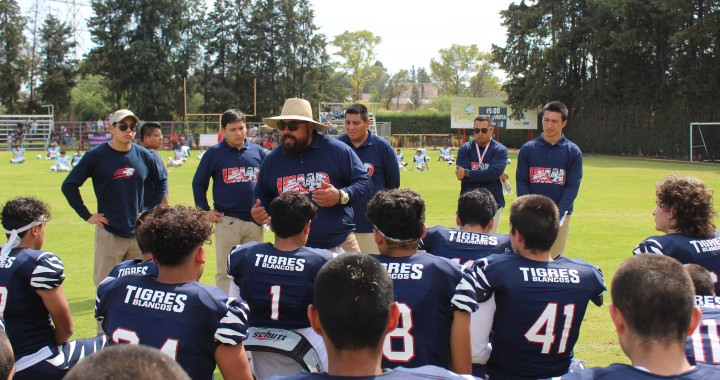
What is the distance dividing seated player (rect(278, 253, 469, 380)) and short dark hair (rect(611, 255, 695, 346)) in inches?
30.4

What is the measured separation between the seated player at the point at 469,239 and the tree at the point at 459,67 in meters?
86.2

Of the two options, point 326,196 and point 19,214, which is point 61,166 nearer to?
point 19,214

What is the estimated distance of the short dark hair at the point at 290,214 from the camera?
412cm

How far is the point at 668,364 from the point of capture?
2.25 m

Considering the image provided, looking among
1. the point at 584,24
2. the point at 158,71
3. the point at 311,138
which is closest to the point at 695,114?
the point at 584,24

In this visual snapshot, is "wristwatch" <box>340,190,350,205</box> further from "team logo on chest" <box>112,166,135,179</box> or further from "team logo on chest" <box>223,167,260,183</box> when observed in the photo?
"team logo on chest" <box>112,166,135,179</box>

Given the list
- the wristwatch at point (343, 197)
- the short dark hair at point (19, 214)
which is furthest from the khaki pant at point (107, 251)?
the wristwatch at point (343, 197)

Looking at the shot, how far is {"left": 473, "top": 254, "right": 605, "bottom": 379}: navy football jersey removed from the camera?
11.7 ft

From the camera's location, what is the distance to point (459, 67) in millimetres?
90938

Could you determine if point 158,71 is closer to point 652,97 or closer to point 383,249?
point 652,97

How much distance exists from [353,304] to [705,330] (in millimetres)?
2240

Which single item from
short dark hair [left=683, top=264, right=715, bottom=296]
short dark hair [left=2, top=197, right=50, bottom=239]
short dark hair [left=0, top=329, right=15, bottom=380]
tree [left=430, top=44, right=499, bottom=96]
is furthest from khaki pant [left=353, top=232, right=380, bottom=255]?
tree [left=430, top=44, right=499, bottom=96]

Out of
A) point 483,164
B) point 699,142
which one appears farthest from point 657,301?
point 699,142

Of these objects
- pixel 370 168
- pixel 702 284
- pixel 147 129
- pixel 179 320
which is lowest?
pixel 179 320
